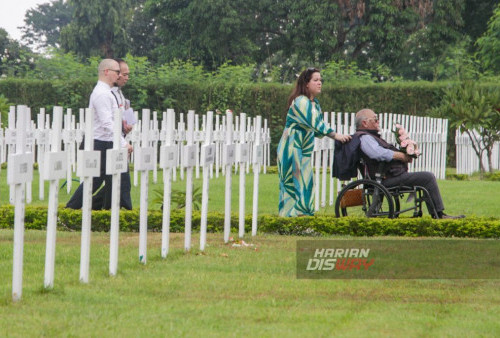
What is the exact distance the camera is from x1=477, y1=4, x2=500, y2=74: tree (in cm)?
3779

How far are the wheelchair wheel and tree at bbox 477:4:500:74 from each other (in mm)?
27359

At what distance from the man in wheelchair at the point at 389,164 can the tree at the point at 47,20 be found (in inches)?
2410

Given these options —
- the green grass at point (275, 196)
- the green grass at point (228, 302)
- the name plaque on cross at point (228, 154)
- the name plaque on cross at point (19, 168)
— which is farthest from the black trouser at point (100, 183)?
the name plaque on cross at point (19, 168)

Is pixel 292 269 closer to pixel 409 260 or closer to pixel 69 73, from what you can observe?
pixel 409 260

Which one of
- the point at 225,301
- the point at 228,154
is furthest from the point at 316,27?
the point at 225,301

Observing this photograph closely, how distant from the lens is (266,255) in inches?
356

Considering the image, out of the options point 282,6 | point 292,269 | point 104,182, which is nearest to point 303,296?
point 292,269

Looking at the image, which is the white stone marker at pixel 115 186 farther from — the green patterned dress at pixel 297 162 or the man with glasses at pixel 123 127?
the green patterned dress at pixel 297 162

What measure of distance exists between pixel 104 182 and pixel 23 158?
5.36 meters

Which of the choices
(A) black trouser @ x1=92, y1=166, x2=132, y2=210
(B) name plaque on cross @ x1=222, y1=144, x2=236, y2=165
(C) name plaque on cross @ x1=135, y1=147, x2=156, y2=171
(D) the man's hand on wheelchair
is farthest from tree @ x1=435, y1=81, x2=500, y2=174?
(C) name plaque on cross @ x1=135, y1=147, x2=156, y2=171

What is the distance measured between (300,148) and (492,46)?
93.2ft

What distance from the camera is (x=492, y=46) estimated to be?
38469 mm

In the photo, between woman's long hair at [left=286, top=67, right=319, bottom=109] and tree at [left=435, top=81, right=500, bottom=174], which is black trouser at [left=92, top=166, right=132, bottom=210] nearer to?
woman's long hair at [left=286, top=67, right=319, bottom=109]

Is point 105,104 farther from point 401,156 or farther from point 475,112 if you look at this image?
point 475,112
